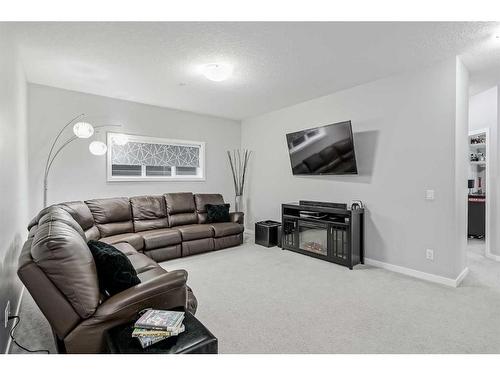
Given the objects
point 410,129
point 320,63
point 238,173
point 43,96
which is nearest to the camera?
point 320,63

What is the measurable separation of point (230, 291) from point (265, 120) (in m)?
3.69

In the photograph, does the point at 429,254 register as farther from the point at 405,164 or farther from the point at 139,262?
the point at 139,262

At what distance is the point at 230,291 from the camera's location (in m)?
2.93

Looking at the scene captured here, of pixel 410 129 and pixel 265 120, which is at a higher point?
pixel 265 120

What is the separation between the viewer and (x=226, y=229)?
15.2ft

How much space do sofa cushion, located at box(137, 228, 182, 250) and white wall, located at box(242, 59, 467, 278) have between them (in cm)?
235

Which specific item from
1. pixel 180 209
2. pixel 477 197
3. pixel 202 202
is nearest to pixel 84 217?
pixel 180 209

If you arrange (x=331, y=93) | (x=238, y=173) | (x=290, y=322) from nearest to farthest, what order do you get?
(x=290, y=322) → (x=331, y=93) → (x=238, y=173)

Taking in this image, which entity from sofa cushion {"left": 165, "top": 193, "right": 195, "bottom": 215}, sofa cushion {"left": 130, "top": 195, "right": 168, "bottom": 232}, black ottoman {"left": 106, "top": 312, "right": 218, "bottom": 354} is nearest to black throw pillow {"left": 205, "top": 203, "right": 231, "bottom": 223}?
sofa cushion {"left": 165, "top": 193, "right": 195, "bottom": 215}

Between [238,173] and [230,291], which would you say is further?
[238,173]

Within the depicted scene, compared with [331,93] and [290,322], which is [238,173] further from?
[290,322]

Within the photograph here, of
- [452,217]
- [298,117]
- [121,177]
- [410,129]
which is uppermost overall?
[298,117]

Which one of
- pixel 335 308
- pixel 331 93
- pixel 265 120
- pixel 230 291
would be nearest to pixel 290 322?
pixel 335 308

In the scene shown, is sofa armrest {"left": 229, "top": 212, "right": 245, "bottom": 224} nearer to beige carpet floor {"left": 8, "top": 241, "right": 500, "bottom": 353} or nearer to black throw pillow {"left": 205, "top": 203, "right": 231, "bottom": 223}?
black throw pillow {"left": 205, "top": 203, "right": 231, "bottom": 223}
